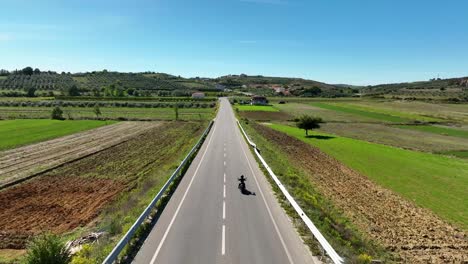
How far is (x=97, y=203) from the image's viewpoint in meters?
24.2

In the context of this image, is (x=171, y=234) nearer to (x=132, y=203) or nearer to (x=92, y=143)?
(x=132, y=203)

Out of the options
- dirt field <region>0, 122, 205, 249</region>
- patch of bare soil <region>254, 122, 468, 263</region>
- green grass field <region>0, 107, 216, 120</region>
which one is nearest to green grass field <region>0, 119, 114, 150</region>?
dirt field <region>0, 122, 205, 249</region>

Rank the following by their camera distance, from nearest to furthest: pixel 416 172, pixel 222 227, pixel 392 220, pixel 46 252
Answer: pixel 46 252 < pixel 222 227 < pixel 392 220 < pixel 416 172

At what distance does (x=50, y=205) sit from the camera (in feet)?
78.6

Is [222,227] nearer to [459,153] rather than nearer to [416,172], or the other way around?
[416,172]

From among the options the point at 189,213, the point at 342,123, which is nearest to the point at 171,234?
the point at 189,213

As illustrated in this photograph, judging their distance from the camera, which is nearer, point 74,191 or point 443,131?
point 74,191

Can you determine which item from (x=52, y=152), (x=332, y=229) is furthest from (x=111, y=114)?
(x=332, y=229)

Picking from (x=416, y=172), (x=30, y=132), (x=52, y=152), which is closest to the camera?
(x=416, y=172)

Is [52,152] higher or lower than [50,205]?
higher

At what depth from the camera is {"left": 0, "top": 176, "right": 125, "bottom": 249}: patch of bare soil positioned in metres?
20.0

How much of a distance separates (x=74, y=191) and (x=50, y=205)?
10.3 feet

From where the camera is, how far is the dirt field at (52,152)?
3272cm

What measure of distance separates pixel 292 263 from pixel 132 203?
11502mm
